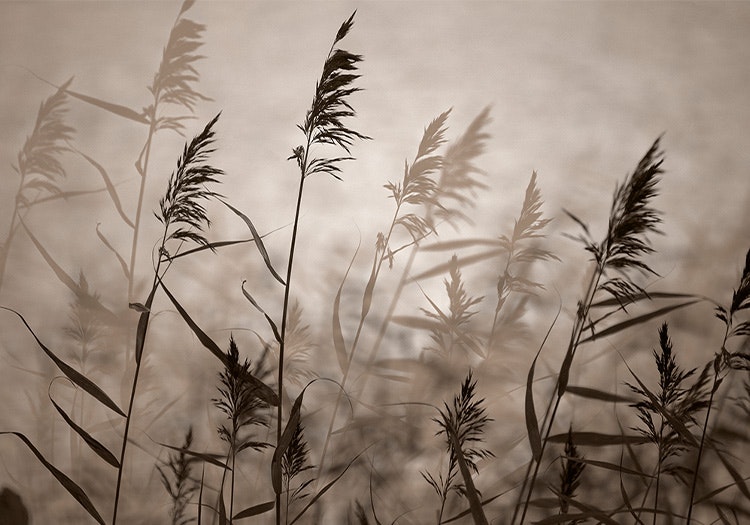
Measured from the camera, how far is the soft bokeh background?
1585mm

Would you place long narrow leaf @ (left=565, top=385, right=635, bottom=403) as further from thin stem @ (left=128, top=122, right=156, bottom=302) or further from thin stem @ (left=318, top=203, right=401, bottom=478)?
thin stem @ (left=128, top=122, right=156, bottom=302)

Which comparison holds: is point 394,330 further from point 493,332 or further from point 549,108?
point 549,108

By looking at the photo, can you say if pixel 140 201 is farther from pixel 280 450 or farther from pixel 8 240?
pixel 280 450

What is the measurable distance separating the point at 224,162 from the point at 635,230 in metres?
1.04

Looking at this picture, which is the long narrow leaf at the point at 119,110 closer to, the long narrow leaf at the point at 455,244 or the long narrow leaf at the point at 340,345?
the long narrow leaf at the point at 340,345

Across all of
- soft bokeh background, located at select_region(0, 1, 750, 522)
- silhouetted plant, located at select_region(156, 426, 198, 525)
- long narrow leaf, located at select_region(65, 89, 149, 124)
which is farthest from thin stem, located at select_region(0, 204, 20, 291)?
silhouetted plant, located at select_region(156, 426, 198, 525)

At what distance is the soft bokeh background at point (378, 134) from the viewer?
1585 millimetres

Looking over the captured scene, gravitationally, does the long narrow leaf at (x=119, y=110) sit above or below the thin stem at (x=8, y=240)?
above

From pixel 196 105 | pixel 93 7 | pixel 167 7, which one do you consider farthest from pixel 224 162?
pixel 93 7

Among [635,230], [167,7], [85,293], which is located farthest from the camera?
[167,7]

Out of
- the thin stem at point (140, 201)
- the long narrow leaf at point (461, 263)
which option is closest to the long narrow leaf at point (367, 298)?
the long narrow leaf at point (461, 263)

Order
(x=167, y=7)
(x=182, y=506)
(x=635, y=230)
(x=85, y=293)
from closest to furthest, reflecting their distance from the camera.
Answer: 1. (x=635, y=230)
2. (x=182, y=506)
3. (x=85, y=293)
4. (x=167, y=7)

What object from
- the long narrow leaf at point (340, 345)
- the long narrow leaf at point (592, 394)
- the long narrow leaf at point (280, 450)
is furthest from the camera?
the long narrow leaf at point (340, 345)

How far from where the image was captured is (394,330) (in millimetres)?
1579
